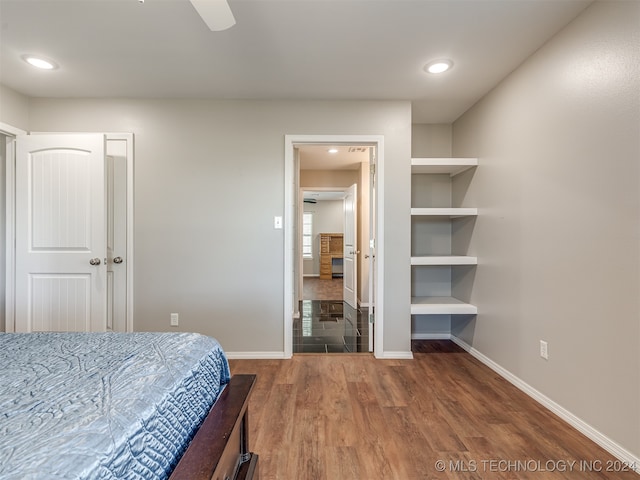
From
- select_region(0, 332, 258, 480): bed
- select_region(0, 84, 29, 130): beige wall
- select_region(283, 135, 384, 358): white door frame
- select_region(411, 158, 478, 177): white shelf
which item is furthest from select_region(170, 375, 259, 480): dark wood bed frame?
select_region(0, 84, 29, 130): beige wall

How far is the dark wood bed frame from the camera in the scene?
31.6 inches

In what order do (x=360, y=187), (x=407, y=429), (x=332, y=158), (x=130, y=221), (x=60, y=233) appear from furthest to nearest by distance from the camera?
(x=360, y=187)
(x=332, y=158)
(x=130, y=221)
(x=60, y=233)
(x=407, y=429)

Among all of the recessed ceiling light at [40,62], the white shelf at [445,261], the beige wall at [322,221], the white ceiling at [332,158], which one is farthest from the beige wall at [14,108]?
the beige wall at [322,221]

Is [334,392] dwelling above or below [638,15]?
below

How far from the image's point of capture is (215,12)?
1312 millimetres

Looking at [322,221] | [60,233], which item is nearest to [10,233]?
[60,233]

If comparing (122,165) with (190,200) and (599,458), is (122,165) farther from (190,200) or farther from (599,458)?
(599,458)

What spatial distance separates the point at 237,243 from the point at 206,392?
68.8 inches

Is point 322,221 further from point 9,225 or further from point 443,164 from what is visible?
point 9,225

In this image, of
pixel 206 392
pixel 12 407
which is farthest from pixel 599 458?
pixel 12 407

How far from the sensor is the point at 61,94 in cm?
262

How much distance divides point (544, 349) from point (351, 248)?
329cm

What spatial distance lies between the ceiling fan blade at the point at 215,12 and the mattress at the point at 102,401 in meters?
1.46

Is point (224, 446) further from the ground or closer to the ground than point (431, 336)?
further from the ground
